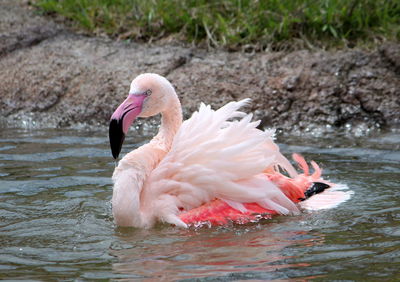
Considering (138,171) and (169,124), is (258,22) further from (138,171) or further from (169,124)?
(138,171)

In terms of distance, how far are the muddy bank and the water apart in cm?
115

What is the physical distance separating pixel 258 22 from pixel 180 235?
15.5 feet

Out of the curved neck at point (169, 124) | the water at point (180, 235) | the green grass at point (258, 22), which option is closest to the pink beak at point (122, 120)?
the curved neck at point (169, 124)

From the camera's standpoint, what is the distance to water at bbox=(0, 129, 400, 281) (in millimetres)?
3990

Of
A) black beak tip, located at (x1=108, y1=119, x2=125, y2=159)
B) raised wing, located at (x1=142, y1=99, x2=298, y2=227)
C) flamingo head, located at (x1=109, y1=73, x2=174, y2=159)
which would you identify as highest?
flamingo head, located at (x1=109, y1=73, x2=174, y2=159)

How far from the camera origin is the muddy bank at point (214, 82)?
26.5ft

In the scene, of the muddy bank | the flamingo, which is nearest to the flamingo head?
the flamingo

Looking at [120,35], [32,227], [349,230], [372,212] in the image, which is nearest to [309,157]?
[372,212]

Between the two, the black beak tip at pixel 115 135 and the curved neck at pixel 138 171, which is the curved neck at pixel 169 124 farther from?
the black beak tip at pixel 115 135

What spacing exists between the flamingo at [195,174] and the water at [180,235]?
124 millimetres

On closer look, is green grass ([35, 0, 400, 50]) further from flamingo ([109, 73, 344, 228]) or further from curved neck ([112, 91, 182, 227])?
flamingo ([109, 73, 344, 228])

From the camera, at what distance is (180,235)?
4.79m

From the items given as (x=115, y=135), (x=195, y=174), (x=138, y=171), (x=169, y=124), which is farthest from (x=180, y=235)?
(x=169, y=124)

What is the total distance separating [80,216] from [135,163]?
0.54 m
